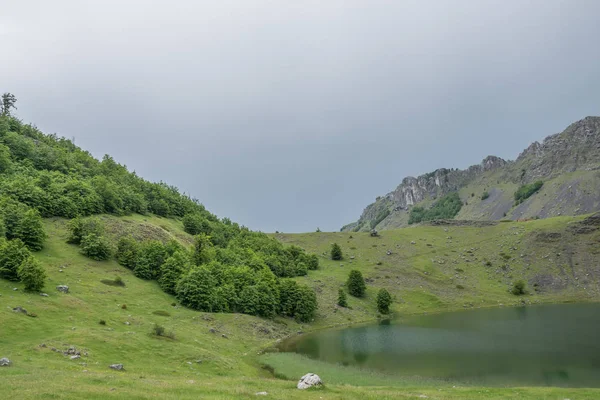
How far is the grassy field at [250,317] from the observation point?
2923 centimetres

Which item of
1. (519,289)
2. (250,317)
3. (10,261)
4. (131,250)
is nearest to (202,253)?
(131,250)

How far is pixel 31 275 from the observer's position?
60.7 metres

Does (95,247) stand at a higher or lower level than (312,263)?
lower

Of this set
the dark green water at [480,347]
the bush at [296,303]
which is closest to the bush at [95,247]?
the bush at [296,303]

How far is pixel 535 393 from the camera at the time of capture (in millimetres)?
33062

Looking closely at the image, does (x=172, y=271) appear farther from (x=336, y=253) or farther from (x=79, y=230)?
(x=336, y=253)

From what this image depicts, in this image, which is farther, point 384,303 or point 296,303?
point 384,303

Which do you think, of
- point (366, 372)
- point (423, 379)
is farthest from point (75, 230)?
point (423, 379)

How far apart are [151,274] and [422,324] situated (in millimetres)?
68938

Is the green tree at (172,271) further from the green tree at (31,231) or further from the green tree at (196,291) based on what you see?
the green tree at (31,231)

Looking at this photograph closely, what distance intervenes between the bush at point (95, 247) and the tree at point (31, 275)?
90.1 feet

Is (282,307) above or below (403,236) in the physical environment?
below

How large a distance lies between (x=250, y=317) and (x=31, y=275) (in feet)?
138

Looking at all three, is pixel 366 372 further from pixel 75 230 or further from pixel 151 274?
pixel 75 230
